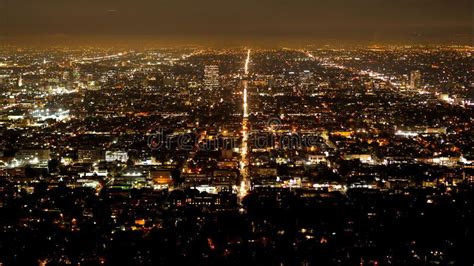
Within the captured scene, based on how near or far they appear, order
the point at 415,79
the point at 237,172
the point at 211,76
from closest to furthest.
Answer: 1. the point at 237,172
2. the point at 415,79
3. the point at 211,76

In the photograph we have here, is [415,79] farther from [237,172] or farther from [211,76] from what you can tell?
[237,172]

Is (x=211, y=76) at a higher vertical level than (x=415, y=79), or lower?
lower

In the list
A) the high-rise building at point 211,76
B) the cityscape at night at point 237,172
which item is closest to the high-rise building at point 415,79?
the cityscape at night at point 237,172

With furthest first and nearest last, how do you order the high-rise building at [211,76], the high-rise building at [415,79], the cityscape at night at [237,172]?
the high-rise building at [415,79] → the high-rise building at [211,76] → the cityscape at night at [237,172]

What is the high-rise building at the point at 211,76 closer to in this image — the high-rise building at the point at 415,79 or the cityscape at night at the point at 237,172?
the cityscape at night at the point at 237,172

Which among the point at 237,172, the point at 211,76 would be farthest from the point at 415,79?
the point at 237,172

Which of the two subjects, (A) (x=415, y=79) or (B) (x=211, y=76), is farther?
(B) (x=211, y=76)
